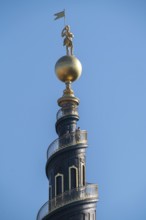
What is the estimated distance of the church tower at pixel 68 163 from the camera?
53.8 meters

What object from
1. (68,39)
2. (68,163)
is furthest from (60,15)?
(68,163)

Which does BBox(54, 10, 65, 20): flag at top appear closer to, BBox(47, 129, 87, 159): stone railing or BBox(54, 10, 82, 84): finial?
BBox(54, 10, 82, 84): finial

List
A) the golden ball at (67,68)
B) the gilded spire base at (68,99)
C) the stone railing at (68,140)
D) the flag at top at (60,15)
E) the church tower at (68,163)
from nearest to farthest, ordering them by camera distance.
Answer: the church tower at (68,163) → the stone railing at (68,140) → the gilded spire base at (68,99) → the golden ball at (67,68) → the flag at top at (60,15)

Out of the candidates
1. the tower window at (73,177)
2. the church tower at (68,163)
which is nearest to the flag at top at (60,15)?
the church tower at (68,163)

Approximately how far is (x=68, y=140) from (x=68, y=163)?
159 centimetres

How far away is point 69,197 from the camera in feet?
178

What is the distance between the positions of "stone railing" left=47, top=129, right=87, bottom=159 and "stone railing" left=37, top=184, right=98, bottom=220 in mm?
3499

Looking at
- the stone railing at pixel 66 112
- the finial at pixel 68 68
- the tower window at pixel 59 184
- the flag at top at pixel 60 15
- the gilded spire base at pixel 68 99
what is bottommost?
the tower window at pixel 59 184

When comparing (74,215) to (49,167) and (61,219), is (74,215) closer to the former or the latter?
(61,219)

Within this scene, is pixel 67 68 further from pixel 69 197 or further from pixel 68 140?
pixel 69 197

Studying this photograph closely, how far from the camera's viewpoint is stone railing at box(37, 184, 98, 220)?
177 ft

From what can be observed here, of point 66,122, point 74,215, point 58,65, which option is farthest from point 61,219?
point 58,65

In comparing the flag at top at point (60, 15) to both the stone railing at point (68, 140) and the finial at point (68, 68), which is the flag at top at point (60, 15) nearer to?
the finial at point (68, 68)

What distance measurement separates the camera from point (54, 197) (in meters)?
55.0
